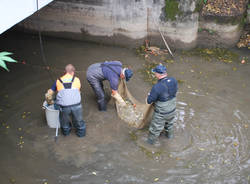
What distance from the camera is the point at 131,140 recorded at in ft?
Result: 22.0

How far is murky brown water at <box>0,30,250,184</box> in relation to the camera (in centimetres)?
593

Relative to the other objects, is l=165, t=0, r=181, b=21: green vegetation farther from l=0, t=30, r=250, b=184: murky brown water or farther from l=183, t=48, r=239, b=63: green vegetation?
l=0, t=30, r=250, b=184: murky brown water

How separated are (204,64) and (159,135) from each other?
3833 millimetres

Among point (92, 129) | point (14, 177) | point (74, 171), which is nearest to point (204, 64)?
point (92, 129)

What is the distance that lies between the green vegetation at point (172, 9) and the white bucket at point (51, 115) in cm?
531

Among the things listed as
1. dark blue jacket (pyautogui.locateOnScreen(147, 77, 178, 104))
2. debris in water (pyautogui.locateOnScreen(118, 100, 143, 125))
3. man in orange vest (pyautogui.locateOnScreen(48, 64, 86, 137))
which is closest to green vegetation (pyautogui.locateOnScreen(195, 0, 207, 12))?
debris in water (pyautogui.locateOnScreen(118, 100, 143, 125))

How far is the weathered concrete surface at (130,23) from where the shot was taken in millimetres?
10055

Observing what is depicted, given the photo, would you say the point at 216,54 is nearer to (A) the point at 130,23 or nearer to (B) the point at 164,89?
(A) the point at 130,23

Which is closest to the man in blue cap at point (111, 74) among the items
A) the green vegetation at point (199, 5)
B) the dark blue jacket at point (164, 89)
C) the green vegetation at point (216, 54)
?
the dark blue jacket at point (164, 89)

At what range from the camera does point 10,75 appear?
8984 millimetres

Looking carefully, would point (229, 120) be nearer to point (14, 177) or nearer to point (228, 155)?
point (228, 155)

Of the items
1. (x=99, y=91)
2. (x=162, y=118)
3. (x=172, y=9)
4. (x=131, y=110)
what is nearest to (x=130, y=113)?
(x=131, y=110)

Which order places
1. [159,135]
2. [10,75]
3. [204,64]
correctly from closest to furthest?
[159,135] < [10,75] < [204,64]

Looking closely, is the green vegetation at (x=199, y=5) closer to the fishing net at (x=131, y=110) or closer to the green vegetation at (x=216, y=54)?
the green vegetation at (x=216, y=54)
